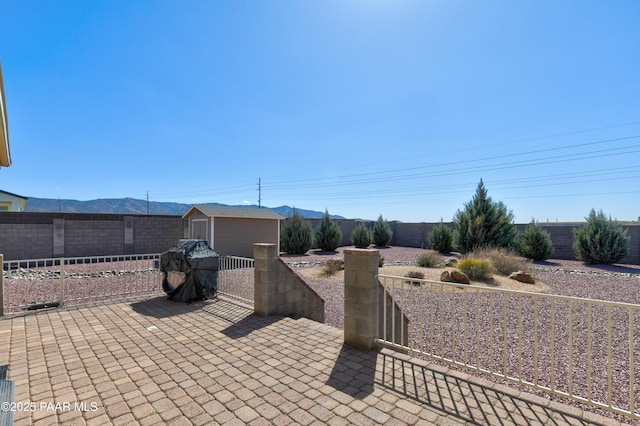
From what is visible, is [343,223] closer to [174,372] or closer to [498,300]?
[498,300]

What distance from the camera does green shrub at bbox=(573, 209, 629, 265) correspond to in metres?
12.7

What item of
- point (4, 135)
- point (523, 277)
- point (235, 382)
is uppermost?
point (4, 135)

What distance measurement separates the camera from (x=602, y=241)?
12875mm

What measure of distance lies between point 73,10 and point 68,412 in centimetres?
676

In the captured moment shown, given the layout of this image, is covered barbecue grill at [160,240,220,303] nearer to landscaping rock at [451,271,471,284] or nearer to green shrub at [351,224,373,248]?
landscaping rock at [451,271,471,284]

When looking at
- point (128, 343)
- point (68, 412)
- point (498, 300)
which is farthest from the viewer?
point (498, 300)

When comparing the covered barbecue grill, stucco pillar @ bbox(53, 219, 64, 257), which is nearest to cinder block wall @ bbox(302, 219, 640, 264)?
stucco pillar @ bbox(53, 219, 64, 257)

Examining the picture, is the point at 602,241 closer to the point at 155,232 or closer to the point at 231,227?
the point at 231,227

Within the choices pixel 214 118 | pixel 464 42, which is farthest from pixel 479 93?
pixel 214 118

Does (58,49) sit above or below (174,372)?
above

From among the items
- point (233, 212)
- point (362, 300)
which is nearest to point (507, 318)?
point (362, 300)

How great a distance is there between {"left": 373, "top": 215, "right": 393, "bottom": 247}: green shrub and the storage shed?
343 inches

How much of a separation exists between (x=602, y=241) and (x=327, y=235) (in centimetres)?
1324

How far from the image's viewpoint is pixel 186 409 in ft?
7.42
